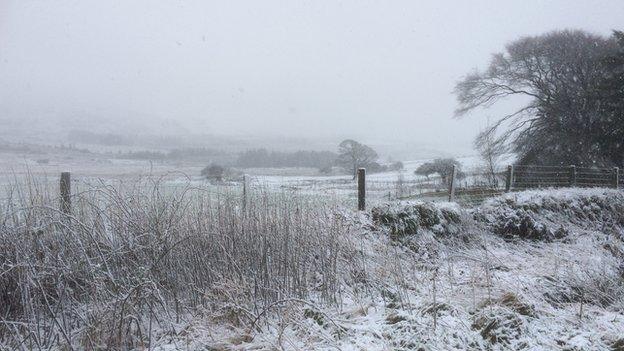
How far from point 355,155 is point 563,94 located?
1111 centimetres

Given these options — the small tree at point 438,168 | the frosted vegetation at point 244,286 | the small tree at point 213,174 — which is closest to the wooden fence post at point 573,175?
the small tree at point 438,168

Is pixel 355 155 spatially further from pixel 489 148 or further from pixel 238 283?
pixel 238 283

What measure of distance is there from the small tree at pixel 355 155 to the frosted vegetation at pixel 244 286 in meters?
11.5

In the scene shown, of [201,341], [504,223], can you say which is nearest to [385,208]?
[504,223]

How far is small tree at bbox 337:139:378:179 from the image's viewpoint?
1767cm

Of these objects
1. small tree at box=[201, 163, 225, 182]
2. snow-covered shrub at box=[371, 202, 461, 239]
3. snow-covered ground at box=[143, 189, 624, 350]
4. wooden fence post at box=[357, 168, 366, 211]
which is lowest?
snow-covered ground at box=[143, 189, 624, 350]

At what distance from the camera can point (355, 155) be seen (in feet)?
60.0

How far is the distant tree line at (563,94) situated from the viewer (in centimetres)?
1909

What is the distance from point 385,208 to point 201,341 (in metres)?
4.87

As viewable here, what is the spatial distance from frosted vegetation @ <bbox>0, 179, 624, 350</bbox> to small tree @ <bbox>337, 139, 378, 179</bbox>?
11.5 meters

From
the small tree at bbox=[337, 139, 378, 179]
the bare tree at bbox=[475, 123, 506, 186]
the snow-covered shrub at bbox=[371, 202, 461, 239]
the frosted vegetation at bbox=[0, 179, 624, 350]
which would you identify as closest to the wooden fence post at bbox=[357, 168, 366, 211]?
the snow-covered shrub at bbox=[371, 202, 461, 239]

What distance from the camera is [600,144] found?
63.4 ft

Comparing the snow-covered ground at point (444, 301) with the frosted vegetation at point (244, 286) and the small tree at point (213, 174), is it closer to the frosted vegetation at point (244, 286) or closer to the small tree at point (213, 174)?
the frosted vegetation at point (244, 286)

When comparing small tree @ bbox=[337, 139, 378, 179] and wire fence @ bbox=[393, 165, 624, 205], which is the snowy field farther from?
small tree @ bbox=[337, 139, 378, 179]
